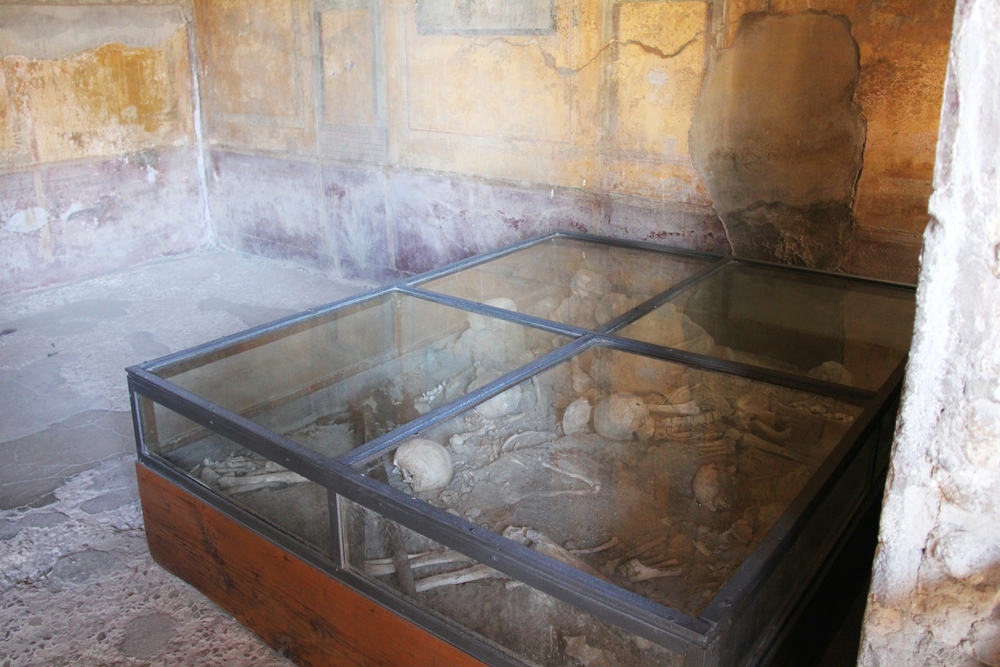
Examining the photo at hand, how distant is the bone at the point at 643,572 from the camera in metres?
2.05

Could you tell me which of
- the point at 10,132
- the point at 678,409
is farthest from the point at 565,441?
the point at 10,132

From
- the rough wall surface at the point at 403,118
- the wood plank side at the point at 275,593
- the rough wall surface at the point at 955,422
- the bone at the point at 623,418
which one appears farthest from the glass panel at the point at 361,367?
the rough wall surface at the point at 955,422

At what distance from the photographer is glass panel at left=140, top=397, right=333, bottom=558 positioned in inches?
86.8

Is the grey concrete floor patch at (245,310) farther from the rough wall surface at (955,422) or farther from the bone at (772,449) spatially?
the rough wall surface at (955,422)

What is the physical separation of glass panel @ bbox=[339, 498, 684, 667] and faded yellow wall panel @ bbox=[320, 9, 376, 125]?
340 centimetres

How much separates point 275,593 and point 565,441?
1013 mm

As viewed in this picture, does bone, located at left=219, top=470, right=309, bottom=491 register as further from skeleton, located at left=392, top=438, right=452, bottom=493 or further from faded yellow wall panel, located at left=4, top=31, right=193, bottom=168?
faded yellow wall panel, located at left=4, top=31, right=193, bottom=168

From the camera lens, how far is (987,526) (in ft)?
3.90

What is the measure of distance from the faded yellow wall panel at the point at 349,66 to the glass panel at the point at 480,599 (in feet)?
11.1

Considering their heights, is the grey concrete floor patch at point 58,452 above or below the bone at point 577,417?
below

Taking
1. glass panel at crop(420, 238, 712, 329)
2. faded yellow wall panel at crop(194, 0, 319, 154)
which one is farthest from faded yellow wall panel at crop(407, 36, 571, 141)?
faded yellow wall panel at crop(194, 0, 319, 154)

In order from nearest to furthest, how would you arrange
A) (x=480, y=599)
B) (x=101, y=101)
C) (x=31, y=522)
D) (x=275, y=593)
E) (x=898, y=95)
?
1. (x=480, y=599)
2. (x=275, y=593)
3. (x=31, y=522)
4. (x=898, y=95)
5. (x=101, y=101)

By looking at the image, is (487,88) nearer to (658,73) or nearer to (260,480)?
(658,73)

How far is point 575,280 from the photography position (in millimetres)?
3529
